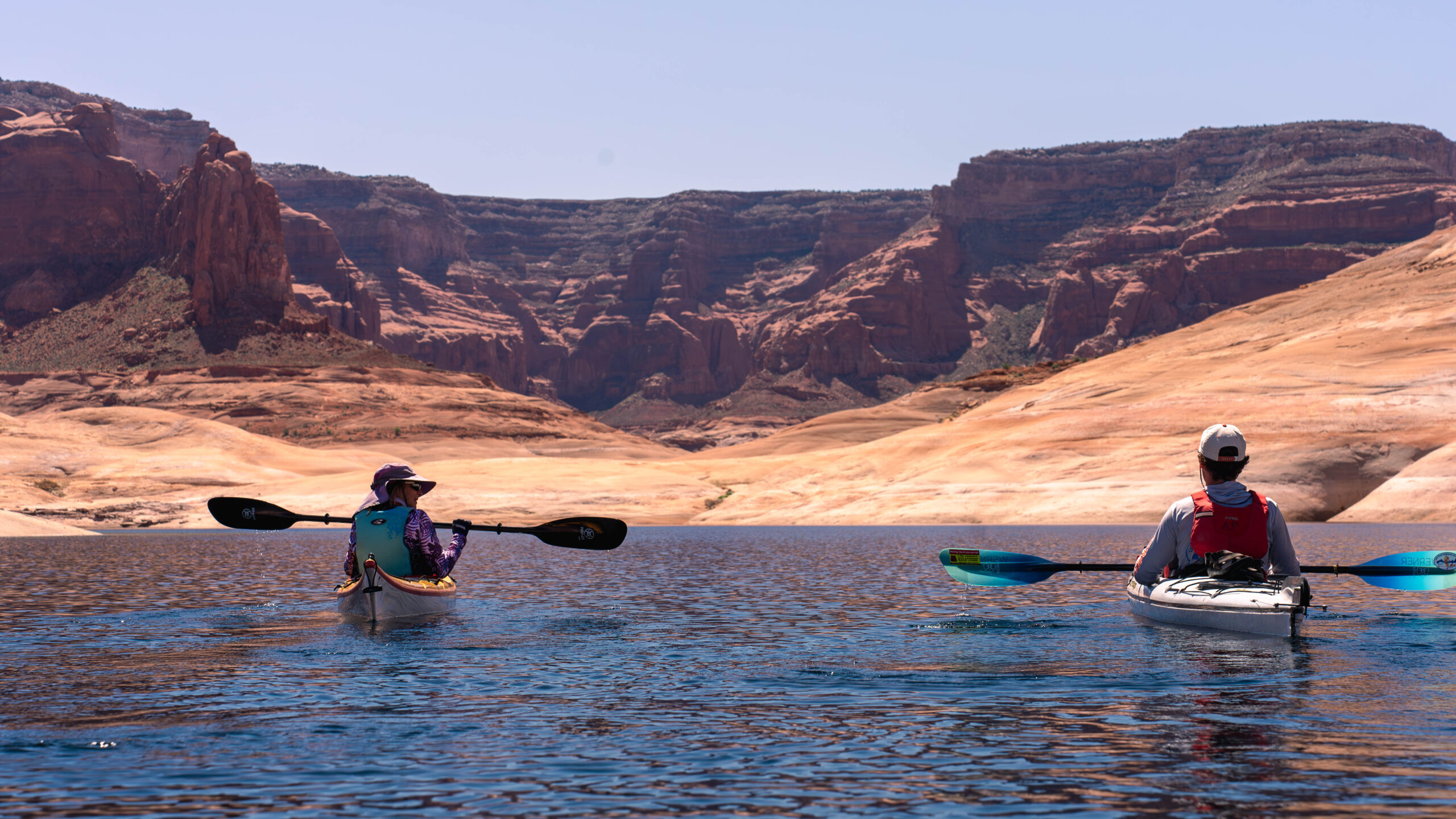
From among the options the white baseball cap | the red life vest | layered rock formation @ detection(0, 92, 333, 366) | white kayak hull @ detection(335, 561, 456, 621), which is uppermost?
layered rock formation @ detection(0, 92, 333, 366)

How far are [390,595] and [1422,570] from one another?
17133mm

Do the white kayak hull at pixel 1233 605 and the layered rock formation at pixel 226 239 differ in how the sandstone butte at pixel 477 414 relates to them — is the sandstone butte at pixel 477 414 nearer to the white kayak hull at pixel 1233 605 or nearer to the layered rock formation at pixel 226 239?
the layered rock formation at pixel 226 239

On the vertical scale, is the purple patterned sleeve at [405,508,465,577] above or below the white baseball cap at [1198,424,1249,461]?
below

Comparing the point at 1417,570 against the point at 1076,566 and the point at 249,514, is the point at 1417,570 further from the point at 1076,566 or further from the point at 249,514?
the point at 249,514

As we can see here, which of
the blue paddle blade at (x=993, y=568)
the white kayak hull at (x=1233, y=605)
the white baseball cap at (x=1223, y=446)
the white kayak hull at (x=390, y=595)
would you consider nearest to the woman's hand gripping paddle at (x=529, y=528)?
the white kayak hull at (x=390, y=595)

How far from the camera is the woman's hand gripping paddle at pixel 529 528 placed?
25.3 meters

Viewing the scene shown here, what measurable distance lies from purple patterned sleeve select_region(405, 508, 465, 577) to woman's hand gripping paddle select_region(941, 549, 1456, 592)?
8.92 m

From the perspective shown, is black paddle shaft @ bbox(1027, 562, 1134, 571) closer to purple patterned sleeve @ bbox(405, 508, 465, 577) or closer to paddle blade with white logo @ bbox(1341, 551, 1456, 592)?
paddle blade with white logo @ bbox(1341, 551, 1456, 592)

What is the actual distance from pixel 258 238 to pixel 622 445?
208ft

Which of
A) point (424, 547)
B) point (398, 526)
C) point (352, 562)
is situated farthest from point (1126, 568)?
point (352, 562)

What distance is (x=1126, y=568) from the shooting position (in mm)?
22766

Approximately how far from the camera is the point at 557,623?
73.3 feet

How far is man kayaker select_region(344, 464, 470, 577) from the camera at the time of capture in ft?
72.9

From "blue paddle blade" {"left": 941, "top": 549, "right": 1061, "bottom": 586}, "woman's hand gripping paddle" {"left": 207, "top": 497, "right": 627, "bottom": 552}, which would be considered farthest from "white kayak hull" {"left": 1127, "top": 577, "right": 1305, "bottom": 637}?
"woman's hand gripping paddle" {"left": 207, "top": 497, "right": 627, "bottom": 552}
